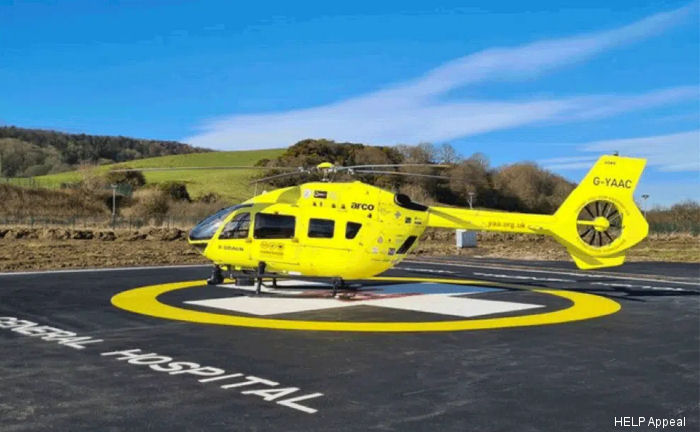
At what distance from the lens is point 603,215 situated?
18.1 m

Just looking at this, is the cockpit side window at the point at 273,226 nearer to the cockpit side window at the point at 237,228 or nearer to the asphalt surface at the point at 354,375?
the cockpit side window at the point at 237,228

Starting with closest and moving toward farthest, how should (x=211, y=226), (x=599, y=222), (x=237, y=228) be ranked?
(x=237, y=228) < (x=211, y=226) < (x=599, y=222)

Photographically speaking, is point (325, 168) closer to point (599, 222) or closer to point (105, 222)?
point (599, 222)

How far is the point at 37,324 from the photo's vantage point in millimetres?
12656

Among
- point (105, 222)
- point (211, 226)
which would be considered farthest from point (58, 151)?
point (211, 226)

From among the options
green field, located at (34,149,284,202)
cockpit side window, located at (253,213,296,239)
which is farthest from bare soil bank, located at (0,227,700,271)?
green field, located at (34,149,284,202)

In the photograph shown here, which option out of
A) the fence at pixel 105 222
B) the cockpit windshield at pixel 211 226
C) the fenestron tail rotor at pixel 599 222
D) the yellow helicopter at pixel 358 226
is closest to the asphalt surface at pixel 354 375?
the yellow helicopter at pixel 358 226

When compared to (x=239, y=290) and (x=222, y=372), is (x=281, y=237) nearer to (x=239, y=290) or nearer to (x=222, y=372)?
(x=239, y=290)

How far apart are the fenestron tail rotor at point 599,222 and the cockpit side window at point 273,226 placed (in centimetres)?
838

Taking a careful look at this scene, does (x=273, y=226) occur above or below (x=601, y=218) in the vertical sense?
below

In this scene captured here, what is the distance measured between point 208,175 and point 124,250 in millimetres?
59587

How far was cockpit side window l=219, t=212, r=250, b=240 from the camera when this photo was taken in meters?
17.0

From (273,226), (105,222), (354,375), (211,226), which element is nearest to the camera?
(354,375)

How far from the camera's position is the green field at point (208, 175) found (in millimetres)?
82875
